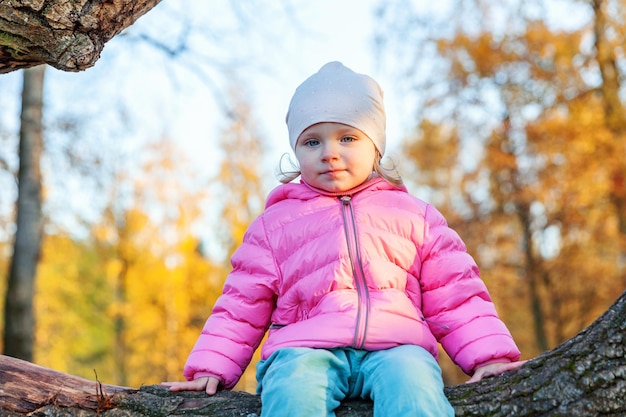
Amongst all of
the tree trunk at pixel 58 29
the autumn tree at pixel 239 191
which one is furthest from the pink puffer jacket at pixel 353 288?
the autumn tree at pixel 239 191

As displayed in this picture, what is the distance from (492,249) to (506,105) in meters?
2.43

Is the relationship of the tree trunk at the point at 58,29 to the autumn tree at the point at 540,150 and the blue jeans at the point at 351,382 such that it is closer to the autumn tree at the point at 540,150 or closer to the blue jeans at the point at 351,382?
the blue jeans at the point at 351,382

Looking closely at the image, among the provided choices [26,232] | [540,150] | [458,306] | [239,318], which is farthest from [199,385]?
[540,150]

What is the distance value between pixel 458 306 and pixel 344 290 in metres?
0.38

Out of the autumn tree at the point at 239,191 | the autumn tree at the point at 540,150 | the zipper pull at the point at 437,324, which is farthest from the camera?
the autumn tree at the point at 239,191

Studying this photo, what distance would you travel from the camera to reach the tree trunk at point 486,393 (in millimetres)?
1898

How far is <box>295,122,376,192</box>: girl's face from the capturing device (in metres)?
2.44

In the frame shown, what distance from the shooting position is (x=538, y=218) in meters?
11.0

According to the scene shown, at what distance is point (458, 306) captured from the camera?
2307 millimetres

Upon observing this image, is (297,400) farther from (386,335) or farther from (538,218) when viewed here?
(538,218)

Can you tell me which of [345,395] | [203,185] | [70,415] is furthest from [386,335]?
[203,185]

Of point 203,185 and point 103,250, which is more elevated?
point 203,185

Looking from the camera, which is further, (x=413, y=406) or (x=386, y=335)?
(x=386, y=335)

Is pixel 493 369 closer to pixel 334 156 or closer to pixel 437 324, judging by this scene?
pixel 437 324
